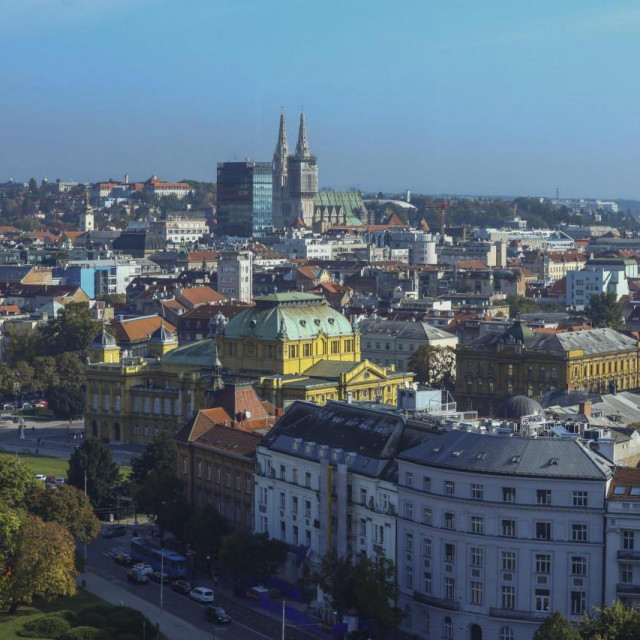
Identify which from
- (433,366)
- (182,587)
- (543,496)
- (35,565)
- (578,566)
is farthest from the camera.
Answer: (433,366)

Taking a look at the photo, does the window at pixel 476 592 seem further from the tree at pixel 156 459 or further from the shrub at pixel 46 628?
the tree at pixel 156 459

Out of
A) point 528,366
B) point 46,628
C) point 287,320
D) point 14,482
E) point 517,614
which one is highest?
point 287,320

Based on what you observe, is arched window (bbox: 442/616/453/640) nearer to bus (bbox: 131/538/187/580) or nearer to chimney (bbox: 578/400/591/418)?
bus (bbox: 131/538/187/580)

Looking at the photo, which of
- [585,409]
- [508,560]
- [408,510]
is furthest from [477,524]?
[585,409]

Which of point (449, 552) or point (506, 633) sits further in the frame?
point (449, 552)

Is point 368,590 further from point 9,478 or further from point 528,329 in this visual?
point 528,329

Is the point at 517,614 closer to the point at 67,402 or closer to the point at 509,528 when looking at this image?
the point at 509,528

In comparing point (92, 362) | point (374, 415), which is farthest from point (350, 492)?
point (92, 362)
